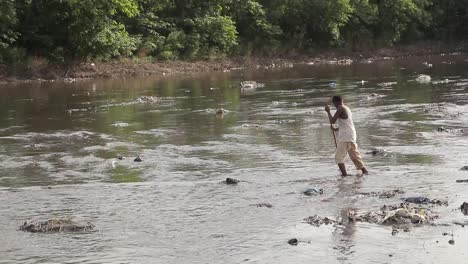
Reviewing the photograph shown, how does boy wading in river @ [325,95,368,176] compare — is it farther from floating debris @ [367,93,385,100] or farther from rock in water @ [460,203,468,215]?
floating debris @ [367,93,385,100]

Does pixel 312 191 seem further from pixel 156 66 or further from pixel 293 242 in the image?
pixel 156 66

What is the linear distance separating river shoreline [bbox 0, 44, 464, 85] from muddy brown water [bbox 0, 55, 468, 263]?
12215 mm

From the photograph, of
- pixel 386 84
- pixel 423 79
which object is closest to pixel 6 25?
pixel 386 84

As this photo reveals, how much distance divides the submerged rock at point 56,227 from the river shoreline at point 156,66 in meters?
27.3

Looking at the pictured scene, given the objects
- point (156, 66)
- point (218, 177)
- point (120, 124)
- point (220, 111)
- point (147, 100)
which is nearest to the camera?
point (218, 177)

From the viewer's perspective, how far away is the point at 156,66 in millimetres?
42312

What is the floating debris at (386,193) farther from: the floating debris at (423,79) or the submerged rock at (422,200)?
the floating debris at (423,79)

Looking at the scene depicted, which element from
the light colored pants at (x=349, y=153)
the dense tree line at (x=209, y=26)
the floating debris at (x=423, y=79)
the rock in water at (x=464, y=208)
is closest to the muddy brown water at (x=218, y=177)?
the rock in water at (x=464, y=208)

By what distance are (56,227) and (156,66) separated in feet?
110

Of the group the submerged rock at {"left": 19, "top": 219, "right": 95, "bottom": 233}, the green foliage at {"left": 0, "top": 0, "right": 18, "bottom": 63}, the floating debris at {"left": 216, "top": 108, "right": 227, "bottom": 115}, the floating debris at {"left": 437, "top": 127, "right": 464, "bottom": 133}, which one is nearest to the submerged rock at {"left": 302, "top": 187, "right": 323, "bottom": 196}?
the submerged rock at {"left": 19, "top": 219, "right": 95, "bottom": 233}

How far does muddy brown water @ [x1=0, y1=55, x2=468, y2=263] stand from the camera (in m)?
8.38

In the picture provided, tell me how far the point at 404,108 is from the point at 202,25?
28.1 metres

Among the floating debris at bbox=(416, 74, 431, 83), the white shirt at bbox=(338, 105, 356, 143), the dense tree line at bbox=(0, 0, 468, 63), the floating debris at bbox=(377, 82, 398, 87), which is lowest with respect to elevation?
the floating debris at bbox=(377, 82, 398, 87)

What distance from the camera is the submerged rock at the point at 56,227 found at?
30.4 ft
